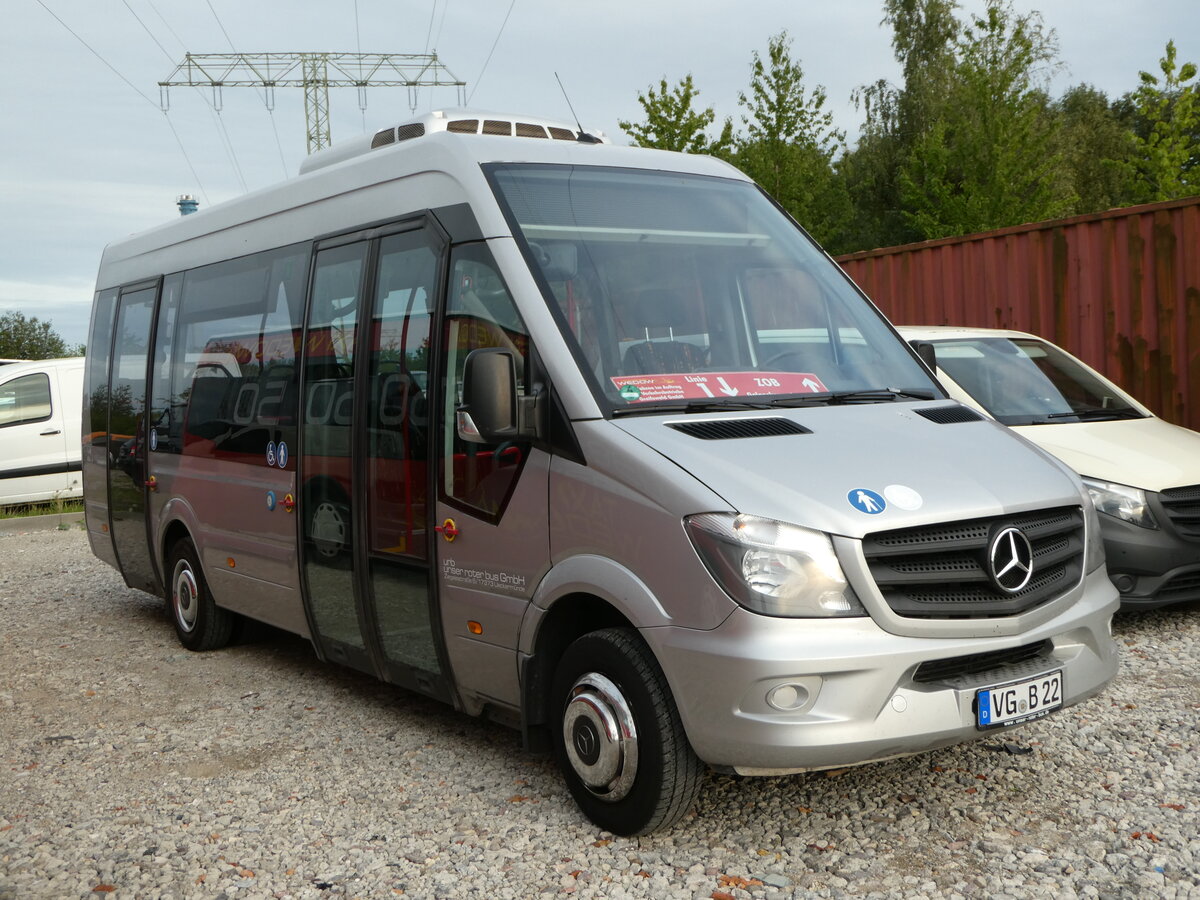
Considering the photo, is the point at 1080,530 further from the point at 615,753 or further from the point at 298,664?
the point at 298,664

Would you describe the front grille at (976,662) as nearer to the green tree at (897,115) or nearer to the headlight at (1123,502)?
the headlight at (1123,502)

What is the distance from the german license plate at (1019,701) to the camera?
3.84 meters

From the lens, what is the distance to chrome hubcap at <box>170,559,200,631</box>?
7723 millimetres

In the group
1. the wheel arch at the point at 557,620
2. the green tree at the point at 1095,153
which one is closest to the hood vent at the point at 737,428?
the wheel arch at the point at 557,620

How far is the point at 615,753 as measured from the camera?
4.07 m

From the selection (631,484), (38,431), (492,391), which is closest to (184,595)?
(492,391)

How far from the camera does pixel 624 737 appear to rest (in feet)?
13.3

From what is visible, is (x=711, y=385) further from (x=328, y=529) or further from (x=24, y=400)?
(x=24, y=400)

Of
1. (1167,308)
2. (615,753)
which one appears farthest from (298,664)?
(1167,308)

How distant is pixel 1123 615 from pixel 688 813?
4.00 metres

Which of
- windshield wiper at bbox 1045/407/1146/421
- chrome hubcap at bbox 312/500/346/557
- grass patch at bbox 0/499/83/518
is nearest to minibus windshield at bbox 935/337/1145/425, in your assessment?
windshield wiper at bbox 1045/407/1146/421

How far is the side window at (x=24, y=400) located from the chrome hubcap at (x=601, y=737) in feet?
44.5

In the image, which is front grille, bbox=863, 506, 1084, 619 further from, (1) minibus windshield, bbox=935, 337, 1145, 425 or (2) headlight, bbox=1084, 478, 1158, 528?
(1) minibus windshield, bbox=935, 337, 1145, 425

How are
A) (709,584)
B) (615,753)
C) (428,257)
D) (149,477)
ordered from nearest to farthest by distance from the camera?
(709,584)
(615,753)
(428,257)
(149,477)
